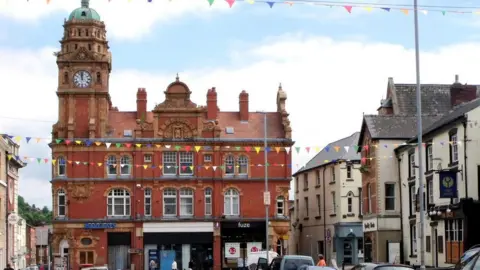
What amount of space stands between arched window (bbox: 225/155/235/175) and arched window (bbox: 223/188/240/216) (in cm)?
151

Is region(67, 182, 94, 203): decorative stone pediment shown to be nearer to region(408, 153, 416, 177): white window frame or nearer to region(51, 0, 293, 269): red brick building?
region(51, 0, 293, 269): red brick building

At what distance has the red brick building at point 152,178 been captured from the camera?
7538 cm

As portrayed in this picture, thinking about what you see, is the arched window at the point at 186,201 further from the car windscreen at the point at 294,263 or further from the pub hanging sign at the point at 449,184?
the car windscreen at the point at 294,263

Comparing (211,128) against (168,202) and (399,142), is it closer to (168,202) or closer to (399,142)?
(168,202)

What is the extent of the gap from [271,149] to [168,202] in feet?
31.7

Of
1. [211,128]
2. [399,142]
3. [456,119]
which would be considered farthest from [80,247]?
[456,119]

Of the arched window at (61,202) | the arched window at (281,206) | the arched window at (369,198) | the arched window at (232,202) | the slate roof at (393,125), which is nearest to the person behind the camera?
the slate roof at (393,125)

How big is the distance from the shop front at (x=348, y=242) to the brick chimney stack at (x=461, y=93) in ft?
72.3

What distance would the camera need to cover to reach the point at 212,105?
258 feet

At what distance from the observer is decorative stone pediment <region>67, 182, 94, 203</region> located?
75.4 metres

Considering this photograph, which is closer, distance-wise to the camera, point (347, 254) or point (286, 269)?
point (286, 269)

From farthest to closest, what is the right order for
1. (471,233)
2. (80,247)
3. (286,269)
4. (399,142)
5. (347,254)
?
(347,254) < (80,247) < (399,142) < (471,233) < (286,269)

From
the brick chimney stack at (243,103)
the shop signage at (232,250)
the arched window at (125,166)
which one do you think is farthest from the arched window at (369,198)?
the arched window at (125,166)

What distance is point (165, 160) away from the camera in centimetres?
7675
